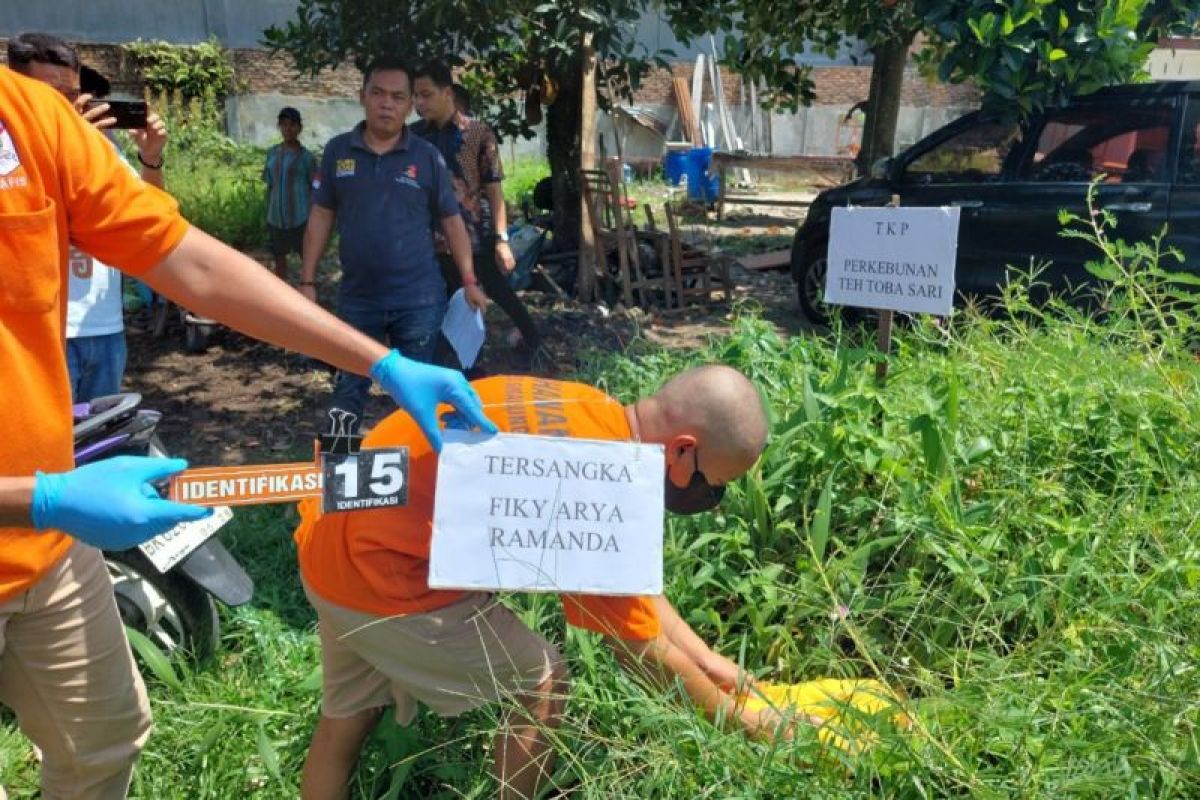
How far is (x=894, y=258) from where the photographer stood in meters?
3.33

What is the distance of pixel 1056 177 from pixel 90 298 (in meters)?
5.42

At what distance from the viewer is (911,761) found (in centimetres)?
170

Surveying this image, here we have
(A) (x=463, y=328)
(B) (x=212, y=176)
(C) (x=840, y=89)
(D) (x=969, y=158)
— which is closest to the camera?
(A) (x=463, y=328)

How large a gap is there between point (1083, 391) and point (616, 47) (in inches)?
159

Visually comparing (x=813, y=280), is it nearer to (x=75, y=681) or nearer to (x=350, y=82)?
(x=75, y=681)

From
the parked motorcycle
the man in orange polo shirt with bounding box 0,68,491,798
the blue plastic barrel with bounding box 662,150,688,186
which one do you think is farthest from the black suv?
the blue plastic barrel with bounding box 662,150,688,186

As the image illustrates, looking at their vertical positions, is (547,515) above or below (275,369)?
above

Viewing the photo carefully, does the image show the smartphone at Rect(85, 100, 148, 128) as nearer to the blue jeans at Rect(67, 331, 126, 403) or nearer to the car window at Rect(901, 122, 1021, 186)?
the blue jeans at Rect(67, 331, 126, 403)

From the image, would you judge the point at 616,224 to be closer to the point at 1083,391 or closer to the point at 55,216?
the point at 1083,391

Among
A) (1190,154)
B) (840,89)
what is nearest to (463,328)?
(1190,154)

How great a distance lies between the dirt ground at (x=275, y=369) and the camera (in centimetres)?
501

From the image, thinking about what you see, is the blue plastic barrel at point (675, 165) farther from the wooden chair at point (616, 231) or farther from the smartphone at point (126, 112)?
the smartphone at point (126, 112)

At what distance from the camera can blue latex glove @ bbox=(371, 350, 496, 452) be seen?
5.78ft

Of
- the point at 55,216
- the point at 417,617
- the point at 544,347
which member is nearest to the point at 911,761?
the point at 417,617
